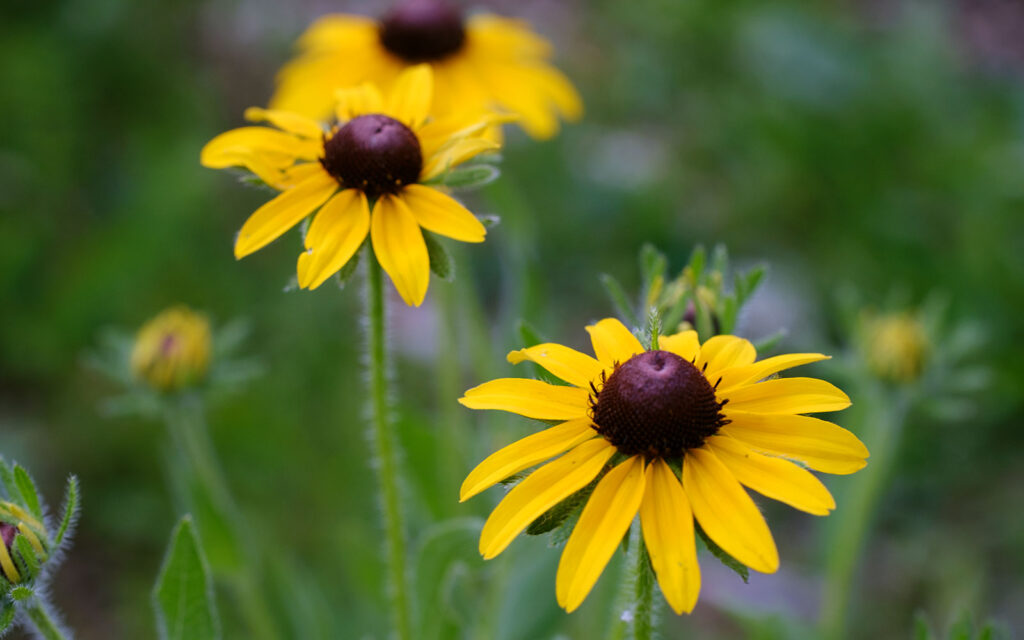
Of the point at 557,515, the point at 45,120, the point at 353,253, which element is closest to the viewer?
the point at 557,515

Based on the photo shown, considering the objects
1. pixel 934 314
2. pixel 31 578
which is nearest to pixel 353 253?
pixel 31 578

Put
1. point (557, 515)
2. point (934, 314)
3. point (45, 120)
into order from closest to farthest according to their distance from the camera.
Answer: point (557, 515), point (934, 314), point (45, 120)

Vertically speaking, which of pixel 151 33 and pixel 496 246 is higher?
pixel 151 33

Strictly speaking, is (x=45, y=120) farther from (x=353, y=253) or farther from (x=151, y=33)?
(x=353, y=253)

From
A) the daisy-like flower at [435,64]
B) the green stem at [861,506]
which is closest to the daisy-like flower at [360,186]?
the daisy-like flower at [435,64]

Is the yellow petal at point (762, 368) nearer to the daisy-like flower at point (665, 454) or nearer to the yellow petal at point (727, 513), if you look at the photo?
the daisy-like flower at point (665, 454)

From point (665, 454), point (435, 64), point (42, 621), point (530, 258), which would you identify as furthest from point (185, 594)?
point (435, 64)

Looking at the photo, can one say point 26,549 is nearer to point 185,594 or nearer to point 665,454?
point 185,594

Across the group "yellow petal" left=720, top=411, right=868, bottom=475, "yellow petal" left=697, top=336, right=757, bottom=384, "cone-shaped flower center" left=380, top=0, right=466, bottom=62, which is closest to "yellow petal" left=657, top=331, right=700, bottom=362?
"yellow petal" left=697, top=336, right=757, bottom=384
